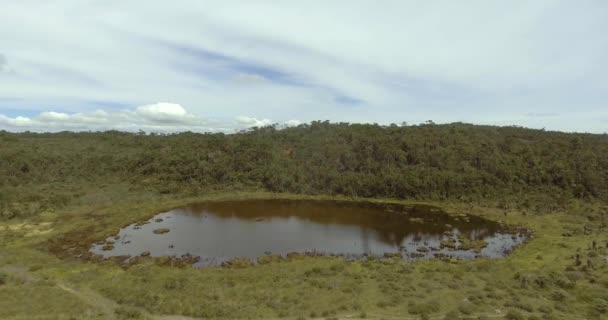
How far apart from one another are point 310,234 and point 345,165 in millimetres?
28146

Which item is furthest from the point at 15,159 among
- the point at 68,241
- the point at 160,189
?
the point at 68,241

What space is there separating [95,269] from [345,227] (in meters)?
25.0

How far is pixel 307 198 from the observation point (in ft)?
187

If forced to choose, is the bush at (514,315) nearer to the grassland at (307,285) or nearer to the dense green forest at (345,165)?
the grassland at (307,285)

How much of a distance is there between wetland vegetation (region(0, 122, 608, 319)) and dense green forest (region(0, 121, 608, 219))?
285mm

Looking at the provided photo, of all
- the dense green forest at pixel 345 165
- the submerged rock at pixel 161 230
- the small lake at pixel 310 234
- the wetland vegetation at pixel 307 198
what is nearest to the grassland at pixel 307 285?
the wetland vegetation at pixel 307 198

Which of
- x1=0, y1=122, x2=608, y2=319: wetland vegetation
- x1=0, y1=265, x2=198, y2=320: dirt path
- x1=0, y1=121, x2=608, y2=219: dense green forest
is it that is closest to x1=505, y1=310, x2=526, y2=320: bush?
x1=0, y1=122, x2=608, y2=319: wetland vegetation

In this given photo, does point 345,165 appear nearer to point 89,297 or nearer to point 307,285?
point 307,285

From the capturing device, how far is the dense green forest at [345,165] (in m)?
54.1

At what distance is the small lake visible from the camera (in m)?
32.6

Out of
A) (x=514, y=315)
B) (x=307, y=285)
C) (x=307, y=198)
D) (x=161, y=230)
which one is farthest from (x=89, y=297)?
(x=307, y=198)

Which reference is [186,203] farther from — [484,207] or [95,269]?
[484,207]

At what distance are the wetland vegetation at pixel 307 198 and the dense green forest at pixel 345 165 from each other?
0.28m

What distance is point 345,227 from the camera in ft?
136
